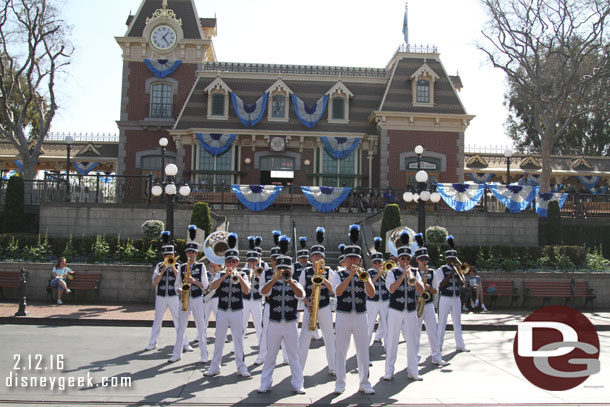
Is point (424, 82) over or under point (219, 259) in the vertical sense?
over

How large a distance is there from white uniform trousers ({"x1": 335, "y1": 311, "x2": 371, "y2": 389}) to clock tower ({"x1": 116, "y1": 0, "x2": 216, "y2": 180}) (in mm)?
23298

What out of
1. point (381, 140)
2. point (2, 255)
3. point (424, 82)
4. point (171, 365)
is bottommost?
point (171, 365)

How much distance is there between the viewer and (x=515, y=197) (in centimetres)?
2344

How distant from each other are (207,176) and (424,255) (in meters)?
20.1

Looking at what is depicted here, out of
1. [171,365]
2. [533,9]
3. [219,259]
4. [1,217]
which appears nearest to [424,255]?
[219,259]

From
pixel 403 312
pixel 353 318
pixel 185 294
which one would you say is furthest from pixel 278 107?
pixel 353 318

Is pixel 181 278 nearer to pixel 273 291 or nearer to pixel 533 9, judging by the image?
pixel 273 291

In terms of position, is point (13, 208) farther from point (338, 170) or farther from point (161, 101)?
point (338, 170)

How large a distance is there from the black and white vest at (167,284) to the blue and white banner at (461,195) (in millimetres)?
13935

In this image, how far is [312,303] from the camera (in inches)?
344

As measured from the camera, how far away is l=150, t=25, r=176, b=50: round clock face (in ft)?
101

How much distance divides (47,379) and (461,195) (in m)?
17.9

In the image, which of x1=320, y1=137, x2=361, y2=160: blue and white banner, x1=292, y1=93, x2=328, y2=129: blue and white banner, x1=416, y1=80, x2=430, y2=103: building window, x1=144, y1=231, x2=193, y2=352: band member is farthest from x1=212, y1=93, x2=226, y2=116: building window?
x1=144, y1=231, x2=193, y2=352: band member

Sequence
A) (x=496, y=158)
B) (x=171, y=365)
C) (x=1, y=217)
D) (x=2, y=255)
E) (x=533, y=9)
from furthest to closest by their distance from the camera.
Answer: (x=496, y=158), (x=533, y=9), (x=1, y=217), (x=2, y=255), (x=171, y=365)
